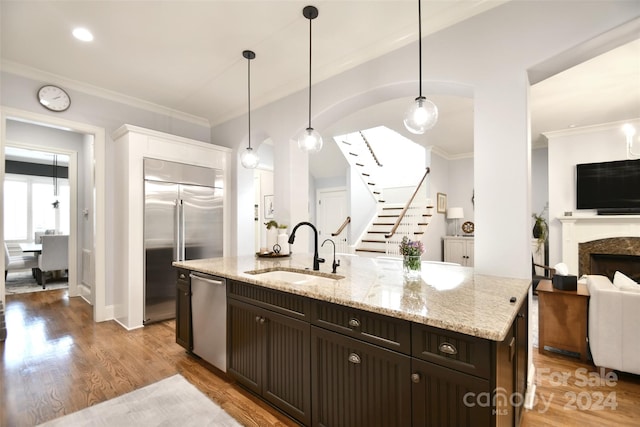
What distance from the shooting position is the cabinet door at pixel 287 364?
1783mm

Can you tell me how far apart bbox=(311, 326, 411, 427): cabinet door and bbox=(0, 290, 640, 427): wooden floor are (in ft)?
1.43

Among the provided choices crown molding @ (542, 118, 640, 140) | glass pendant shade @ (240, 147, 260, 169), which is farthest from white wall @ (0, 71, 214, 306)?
crown molding @ (542, 118, 640, 140)

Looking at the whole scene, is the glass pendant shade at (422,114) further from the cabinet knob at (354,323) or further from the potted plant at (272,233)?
the potted plant at (272,233)

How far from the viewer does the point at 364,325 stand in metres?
1.50

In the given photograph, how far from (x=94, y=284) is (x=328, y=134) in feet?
14.6

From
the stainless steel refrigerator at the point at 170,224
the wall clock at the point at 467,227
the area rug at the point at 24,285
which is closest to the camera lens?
the stainless steel refrigerator at the point at 170,224

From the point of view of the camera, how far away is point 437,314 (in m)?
1.28

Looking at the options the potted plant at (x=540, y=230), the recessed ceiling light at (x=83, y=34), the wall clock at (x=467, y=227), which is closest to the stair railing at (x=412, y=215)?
the wall clock at (x=467, y=227)

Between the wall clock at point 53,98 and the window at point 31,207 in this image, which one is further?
the window at point 31,207

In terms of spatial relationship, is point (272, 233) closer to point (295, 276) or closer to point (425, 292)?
point (295, 276)

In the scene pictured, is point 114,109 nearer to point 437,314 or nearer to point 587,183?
point 437,314

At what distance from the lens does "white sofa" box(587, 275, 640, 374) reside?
94.3 inches

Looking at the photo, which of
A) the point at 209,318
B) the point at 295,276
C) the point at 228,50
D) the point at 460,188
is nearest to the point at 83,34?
the point at 228,50

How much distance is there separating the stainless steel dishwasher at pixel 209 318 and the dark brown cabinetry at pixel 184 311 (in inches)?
2.2
